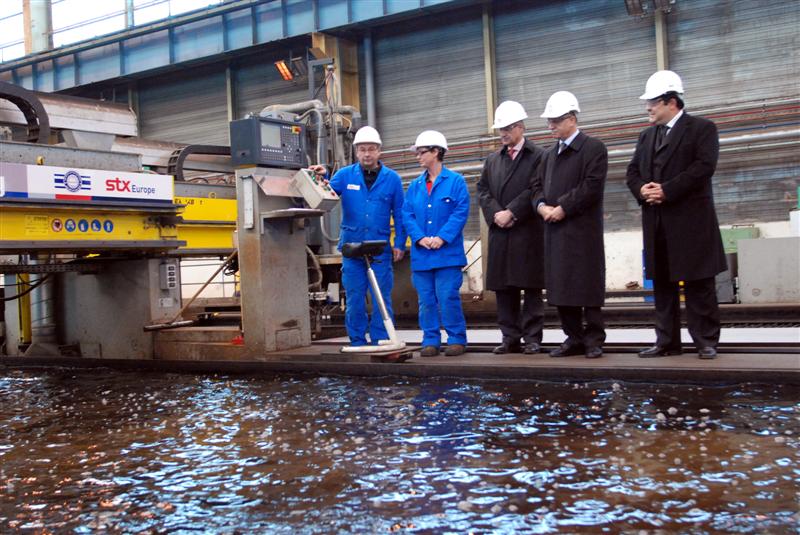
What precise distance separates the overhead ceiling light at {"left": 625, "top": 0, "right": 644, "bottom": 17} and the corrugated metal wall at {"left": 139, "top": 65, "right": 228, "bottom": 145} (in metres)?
10.5

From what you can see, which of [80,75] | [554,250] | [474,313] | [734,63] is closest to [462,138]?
[734,63]

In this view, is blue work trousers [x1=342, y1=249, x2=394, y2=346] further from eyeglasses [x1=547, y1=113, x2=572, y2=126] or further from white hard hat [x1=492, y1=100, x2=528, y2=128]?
eyeglasses [x1=547, y1=113, x2=572, y2=126]

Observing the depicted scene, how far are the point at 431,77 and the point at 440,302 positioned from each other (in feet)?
43.7

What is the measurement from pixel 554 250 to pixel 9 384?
474 centimetres

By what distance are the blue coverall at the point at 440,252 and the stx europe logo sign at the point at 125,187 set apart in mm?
2431

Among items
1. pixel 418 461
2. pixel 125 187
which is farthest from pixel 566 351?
pixel 125 187

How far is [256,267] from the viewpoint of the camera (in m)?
6.67

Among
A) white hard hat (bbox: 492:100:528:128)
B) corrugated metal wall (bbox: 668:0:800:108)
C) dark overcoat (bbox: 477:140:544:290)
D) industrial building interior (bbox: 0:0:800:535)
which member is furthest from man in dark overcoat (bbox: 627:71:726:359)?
corrugated metal wall (bbox: 668:0:800:108)

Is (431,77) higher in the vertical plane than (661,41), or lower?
higher

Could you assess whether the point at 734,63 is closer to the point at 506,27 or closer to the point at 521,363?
the point at 506,27

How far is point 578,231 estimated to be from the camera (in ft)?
18.4

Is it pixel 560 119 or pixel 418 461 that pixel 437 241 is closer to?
pixel 560 119

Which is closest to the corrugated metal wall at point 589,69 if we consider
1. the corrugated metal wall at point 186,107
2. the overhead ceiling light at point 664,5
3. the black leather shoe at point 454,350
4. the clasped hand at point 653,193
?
the overhead ceiling light at point 664,5

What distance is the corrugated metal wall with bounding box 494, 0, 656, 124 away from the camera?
1653 centimetres
